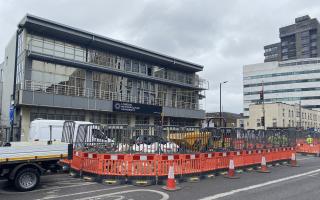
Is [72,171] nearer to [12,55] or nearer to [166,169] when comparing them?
[166,169]

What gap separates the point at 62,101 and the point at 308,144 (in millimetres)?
22855

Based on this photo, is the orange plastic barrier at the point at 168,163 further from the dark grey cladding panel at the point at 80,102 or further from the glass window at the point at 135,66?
the glass window at the point at 135,66

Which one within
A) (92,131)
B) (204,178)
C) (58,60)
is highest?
(58,60)

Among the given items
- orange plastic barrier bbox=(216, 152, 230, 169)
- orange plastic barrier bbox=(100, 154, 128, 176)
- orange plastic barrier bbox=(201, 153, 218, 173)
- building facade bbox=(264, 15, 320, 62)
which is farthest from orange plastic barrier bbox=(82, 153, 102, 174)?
building facade bbox=(264, 15, 320, 62)

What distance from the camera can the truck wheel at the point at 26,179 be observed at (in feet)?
30.0

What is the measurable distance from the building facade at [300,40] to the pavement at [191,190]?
141m

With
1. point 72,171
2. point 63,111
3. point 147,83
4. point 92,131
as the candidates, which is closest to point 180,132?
point 92,131

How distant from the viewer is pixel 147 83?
40.1m

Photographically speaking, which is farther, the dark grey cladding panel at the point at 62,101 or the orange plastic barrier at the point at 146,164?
the dark grey cladding panel at the point at 62,101

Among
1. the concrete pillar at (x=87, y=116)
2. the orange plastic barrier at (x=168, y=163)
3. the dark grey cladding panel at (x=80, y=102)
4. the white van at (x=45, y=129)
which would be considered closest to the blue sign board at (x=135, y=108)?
the concrete pillar at (x=87, y=116)

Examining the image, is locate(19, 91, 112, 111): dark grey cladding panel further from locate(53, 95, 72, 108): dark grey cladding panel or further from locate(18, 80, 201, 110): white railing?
locate(18, 80, 201, 110): white railing

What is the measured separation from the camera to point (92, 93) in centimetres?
3353

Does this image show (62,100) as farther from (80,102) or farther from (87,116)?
(87,116)

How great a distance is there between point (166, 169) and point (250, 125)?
78440 mm
